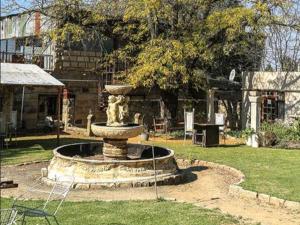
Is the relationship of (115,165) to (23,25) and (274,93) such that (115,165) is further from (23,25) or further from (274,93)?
(23,25)

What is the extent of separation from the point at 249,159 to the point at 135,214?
846cm

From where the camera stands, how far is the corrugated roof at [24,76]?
65.0ft

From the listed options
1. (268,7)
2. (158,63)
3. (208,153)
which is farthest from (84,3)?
(208,153)

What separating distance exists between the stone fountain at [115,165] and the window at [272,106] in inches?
596

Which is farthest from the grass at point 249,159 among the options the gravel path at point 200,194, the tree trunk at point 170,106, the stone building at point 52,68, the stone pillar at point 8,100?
the tree trunk at point 170,106

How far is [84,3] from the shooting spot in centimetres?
2531

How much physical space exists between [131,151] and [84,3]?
11.6 metres

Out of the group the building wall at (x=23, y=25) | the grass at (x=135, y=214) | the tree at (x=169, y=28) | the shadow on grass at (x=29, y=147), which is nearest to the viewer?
the grass at (x=135, y=214)

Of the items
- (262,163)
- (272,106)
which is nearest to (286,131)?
(262,163)

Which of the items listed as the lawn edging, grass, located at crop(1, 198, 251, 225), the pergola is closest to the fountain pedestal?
the lawn edging

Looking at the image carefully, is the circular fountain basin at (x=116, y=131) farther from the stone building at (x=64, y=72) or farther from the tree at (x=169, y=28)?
the stone building at (x=64, y=72)

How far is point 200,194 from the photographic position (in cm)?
1212

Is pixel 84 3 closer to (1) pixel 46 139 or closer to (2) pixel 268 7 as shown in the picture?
(1) pixel 46 139

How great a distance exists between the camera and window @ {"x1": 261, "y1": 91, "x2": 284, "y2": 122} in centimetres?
2836
